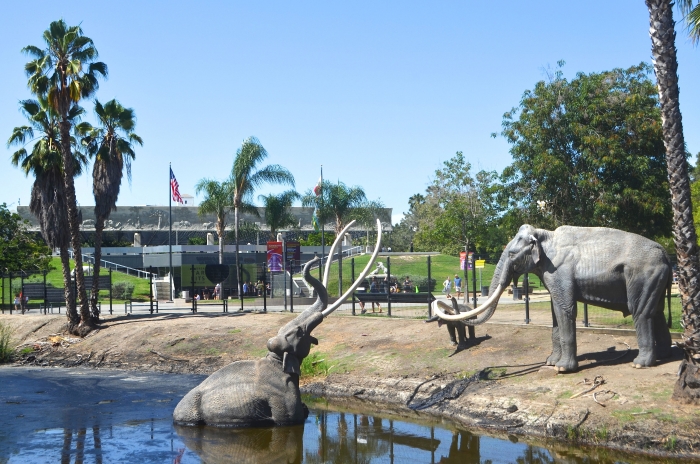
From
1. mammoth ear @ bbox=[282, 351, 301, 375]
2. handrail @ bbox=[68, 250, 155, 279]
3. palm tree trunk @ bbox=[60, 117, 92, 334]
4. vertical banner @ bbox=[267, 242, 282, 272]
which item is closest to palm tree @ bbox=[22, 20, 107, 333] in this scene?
palm tree trunk @ bbox=[60, 117, 92, 334]

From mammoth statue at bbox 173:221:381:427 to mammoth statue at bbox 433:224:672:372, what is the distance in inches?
107

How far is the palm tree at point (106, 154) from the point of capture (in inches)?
1095

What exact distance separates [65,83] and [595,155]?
16.8 m

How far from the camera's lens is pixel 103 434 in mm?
12422

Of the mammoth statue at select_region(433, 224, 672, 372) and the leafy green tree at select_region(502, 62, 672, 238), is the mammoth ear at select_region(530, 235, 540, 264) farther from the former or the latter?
the leafy green tree at select_region(502, 62, 672, 238)

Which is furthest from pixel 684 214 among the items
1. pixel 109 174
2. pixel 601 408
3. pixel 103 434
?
pixel 109 174

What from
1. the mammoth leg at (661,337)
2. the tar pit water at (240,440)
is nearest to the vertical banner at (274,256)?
the tar pit water at (240,440)

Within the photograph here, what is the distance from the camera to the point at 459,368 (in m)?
15.1

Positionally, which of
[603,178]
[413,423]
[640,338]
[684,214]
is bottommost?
[413,423]

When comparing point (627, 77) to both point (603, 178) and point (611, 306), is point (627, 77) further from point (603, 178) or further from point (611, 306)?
point (611, 306)

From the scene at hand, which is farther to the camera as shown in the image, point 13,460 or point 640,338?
point 640,338

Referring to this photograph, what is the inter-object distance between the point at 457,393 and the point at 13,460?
289 inches

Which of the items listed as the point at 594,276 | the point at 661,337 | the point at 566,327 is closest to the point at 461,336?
the point at 566,327

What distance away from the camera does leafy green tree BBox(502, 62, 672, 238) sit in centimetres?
2339
